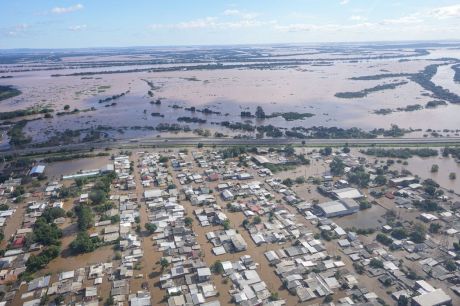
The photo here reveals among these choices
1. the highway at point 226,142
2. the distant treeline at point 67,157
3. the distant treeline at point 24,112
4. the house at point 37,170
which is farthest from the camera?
the distant treeline at point 24,112

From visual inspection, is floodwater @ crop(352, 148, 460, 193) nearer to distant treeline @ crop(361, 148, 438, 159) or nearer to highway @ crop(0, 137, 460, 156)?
distant treeline @ crop(361, 148, 438, 159)

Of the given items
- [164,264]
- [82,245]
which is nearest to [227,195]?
[164,264]

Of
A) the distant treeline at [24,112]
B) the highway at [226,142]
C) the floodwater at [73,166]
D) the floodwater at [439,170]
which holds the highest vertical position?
the distant treeline at [24,112]

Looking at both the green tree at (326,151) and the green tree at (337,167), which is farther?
the green tree at (326,151)

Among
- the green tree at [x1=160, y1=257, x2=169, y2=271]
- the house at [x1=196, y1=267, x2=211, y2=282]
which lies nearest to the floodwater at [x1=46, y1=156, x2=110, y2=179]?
the green tree at [x1=160, y1=257, x2=169, y2=271]

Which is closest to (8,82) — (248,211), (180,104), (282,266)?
(180,104)

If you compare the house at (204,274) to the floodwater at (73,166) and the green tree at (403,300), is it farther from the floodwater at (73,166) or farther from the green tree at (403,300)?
the floodwater at (73,166)

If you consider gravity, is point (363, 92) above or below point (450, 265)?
above

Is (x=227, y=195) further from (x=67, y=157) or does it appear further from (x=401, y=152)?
(x=401, y=152)

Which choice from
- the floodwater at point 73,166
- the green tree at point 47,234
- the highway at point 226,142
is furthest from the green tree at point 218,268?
the highway at point 226,142

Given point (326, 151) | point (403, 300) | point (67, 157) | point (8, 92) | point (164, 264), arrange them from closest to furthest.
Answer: point (403, 300) → point (164, 264) → point (326, 151) → point (67, 157) → point (8, 92)

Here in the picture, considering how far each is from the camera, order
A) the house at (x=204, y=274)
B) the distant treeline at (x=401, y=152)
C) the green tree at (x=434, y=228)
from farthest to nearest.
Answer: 1. the distant treeline at (x=401, y=152)
2. the green tree at (x=434, y=228)
3. the house at (x=204, y=274)
